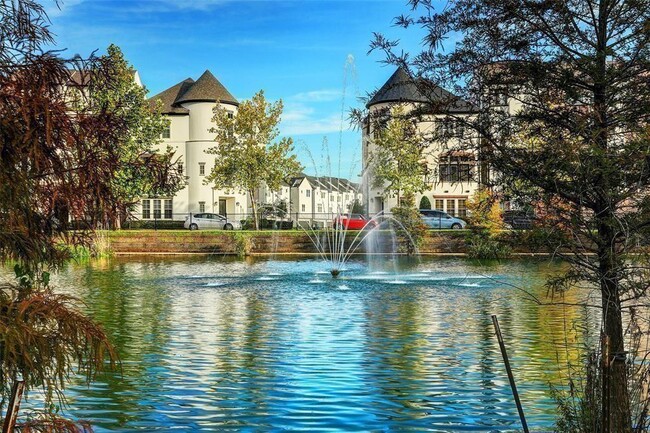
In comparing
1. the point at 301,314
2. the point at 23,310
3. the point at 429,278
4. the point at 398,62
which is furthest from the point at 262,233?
the point at 23,310

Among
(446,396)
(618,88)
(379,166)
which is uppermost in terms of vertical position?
(379,166)

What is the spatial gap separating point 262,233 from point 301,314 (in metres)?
26.2

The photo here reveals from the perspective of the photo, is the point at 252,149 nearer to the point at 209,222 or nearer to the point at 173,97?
the point at 209,222

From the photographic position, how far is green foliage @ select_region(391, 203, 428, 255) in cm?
4028

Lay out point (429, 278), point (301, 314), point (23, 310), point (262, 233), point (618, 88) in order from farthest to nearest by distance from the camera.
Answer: point (262, 233), point (429, 278), point (301, 314), point (618, 88), point (23, 310)

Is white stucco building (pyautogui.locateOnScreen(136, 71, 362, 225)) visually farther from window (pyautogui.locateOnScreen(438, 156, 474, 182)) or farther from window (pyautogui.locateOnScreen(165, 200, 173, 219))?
window (pyautogui.locateOnScreen(438, 156, 474, 182))

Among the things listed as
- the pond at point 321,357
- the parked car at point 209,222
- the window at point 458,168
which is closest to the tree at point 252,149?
the parked car at point 209,222

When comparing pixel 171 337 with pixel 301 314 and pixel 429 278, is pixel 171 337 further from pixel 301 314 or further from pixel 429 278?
pixel 429 278

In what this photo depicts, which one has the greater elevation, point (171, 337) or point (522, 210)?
point (522, 210)

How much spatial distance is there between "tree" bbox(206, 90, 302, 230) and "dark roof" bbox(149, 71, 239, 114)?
28.1 ft

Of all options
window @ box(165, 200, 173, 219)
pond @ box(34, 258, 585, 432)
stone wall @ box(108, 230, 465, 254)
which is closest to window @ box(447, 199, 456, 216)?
stone wall @ box(108, 230, 465, 254)

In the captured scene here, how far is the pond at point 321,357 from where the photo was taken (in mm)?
8625

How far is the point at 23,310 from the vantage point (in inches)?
136

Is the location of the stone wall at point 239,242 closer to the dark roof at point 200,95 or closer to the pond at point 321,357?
the pond at point 321,357
